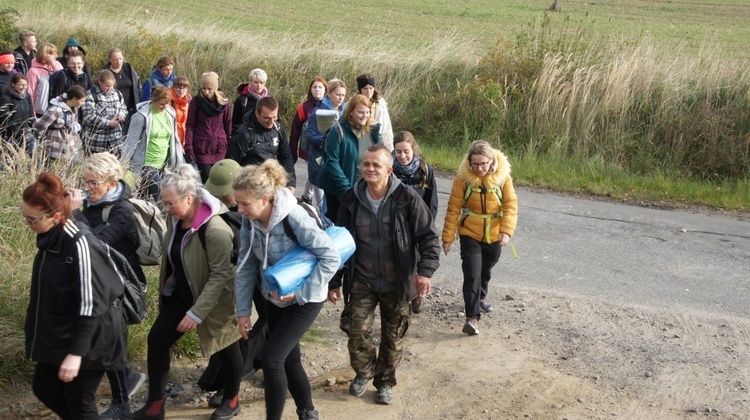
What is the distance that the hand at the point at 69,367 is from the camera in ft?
14.6

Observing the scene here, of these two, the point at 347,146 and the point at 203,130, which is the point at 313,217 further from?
the point at 203,130

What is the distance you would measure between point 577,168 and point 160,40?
9724 millimetres

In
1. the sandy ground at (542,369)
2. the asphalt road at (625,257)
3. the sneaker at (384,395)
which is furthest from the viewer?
the asphalt road at (625,257)

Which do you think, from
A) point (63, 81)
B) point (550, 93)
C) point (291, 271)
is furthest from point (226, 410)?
point (550, 93)

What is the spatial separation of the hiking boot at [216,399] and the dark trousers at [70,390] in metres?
1.13

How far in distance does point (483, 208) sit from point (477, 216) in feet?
0.27

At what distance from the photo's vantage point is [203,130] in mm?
9828

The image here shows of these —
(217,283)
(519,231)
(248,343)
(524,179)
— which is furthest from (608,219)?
(217,283)

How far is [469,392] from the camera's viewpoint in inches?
237

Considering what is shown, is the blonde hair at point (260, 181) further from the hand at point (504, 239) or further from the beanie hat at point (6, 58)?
the beanie hat at point (6, 58)

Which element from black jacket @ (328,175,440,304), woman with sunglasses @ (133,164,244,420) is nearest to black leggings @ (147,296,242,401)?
woman with sunglasses @ (133,164,244,420)

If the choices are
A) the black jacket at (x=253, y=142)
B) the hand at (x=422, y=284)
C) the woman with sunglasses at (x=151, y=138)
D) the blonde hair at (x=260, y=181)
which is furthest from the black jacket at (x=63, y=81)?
the blonde hair at (x=260, y=181)

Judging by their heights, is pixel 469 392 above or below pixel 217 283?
below

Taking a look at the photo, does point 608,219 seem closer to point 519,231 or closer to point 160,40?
point 519,231
